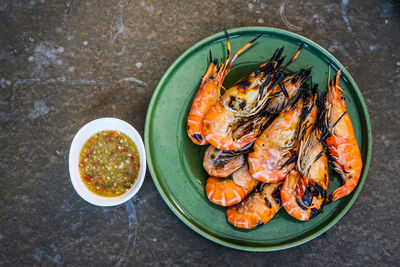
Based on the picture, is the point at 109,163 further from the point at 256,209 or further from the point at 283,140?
the point at 283,140

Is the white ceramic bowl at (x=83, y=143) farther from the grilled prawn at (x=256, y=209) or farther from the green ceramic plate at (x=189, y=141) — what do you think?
the grilled prawn at (x=256, y=209)

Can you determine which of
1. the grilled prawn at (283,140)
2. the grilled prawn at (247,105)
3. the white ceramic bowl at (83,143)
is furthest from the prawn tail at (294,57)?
the white ceramic bowl at (83,143)

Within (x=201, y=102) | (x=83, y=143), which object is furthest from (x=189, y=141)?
(x=83, y=143)

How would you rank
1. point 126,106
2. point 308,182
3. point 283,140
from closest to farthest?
1. point 308,182
2. point 283,140
3. point 126,106

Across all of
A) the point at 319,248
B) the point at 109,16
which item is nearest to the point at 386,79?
the point at 319,248

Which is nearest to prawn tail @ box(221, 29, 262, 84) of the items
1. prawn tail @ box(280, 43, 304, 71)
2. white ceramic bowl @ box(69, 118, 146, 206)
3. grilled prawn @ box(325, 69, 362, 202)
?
prawn tail @ box(280, 43, 304, 71)

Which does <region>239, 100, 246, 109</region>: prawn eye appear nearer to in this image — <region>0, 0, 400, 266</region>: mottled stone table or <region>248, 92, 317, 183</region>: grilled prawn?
<region>248, 92, 317, 183</region>: grilled prawn
